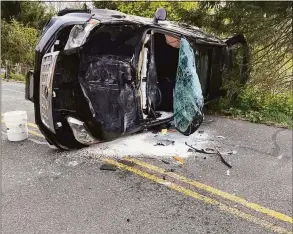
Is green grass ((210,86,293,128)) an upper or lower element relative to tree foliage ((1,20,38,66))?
lower

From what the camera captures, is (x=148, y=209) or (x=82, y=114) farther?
(x=82, y=114)

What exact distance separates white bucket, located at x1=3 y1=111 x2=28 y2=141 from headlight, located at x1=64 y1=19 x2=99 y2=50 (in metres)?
1.52

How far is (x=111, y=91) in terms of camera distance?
3.86m

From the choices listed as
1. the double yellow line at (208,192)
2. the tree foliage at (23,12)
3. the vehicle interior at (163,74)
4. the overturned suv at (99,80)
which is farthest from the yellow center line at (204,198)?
the tree foliage at (23,12)

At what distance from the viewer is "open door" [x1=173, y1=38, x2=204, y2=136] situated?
3973mm

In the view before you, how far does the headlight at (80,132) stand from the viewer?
3.57m

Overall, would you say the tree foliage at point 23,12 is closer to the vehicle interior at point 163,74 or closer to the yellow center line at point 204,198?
the vehicle interior at point 163,74

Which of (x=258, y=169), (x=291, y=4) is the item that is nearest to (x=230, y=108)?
(x=258, y=169)

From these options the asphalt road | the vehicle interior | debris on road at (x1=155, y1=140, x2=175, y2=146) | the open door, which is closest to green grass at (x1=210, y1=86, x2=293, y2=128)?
the vehicle interior

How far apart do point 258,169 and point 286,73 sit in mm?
2523

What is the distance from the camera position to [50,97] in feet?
11.1

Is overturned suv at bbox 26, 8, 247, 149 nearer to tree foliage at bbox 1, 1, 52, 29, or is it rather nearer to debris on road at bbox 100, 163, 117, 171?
debris on road at bbox 100, 163, 117, 171

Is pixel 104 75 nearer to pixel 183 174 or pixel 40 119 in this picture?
pixel 40 119

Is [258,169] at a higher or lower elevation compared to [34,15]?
lower
